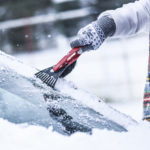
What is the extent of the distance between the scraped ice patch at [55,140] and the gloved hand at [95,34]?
64cm

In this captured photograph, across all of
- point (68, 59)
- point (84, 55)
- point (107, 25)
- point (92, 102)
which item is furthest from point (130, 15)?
point (84, 55)

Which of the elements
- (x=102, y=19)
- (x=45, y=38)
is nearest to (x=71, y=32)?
(x=45, y=38)

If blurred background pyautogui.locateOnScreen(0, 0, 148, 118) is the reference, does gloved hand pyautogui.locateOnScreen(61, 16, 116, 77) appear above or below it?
above

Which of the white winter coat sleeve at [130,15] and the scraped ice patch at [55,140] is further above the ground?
the white winter coat sleeve at [130,15]

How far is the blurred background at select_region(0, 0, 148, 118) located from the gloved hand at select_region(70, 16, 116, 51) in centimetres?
233

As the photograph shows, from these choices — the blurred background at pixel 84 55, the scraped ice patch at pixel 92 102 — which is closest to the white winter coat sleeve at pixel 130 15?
the scraped ice patch at pixel 92 102

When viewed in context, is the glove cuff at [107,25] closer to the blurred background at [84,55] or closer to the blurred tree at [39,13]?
the blurred background at [84,55]

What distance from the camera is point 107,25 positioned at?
200 cm

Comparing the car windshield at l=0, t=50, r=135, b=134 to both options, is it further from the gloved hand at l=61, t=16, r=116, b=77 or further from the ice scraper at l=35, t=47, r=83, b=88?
the gloved hand at l=61, t=16, r=116, b=77

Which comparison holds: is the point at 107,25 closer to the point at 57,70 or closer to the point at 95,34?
the point at 95,34

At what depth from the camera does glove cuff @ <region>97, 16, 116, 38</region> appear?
1995mm

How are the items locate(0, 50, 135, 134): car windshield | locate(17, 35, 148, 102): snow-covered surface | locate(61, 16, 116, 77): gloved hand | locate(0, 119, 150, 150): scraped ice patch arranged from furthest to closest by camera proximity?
locate(17, 35, 148, 102): snow-covered surface → locate(61, 16, 116, 77): gloved hand → locate(0, 50, 135, 134): car windshield → locate(0, 119, 150, 150): scraped ice patch

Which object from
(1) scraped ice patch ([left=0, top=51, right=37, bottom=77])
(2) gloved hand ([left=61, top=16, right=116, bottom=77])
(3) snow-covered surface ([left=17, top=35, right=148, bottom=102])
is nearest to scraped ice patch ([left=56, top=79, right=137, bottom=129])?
(1) scraped ice patch ([left=0, top=51, right=37, bottom=77])

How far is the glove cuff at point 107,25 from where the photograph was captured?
1995 millimetres
